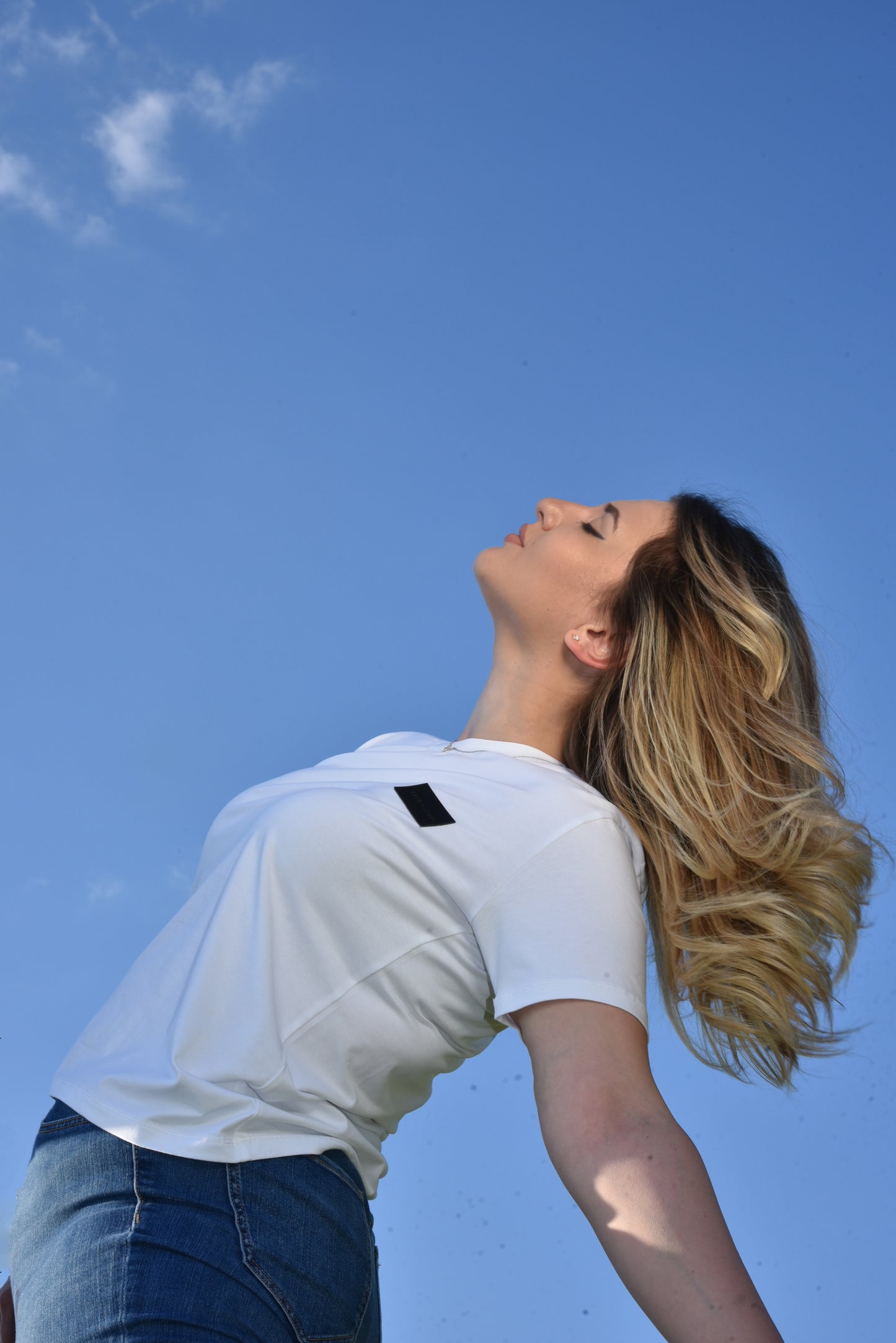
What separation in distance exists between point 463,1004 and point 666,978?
602mm

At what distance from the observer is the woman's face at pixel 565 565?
2.70 m

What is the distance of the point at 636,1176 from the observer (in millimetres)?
1462

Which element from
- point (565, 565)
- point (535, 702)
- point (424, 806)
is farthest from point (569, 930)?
point (565, 565)

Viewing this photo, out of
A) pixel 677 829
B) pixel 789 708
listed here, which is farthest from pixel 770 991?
pixel 789 708

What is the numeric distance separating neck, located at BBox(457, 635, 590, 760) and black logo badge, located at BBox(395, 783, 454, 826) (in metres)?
0.63

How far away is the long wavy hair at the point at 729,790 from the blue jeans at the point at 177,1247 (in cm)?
90

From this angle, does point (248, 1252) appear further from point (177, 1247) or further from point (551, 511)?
point (551, 511)

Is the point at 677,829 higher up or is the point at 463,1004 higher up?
the point at 677,829

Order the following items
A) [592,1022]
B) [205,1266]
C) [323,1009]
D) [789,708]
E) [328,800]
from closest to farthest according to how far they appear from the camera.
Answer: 1. [205,1266]
2. [592,1022]
3. [323,1009]
4. [328,800]
5. [789,708]

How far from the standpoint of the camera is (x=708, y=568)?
8.64 feet

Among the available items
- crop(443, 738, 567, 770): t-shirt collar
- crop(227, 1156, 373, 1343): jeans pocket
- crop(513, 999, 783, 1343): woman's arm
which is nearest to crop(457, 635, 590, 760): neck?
crop(443, 738, 567, 770): t-shirt collar

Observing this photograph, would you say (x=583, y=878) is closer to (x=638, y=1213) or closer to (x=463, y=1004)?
(x=463, y=1004)

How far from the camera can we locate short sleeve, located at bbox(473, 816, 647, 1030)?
1.71 metres

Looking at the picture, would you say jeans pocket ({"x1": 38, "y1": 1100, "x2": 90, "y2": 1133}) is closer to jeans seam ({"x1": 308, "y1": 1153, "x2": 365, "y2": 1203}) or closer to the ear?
jeans seam ({"x1": 308, "y1": 1153, "x2": 365, "y2": 1203})
